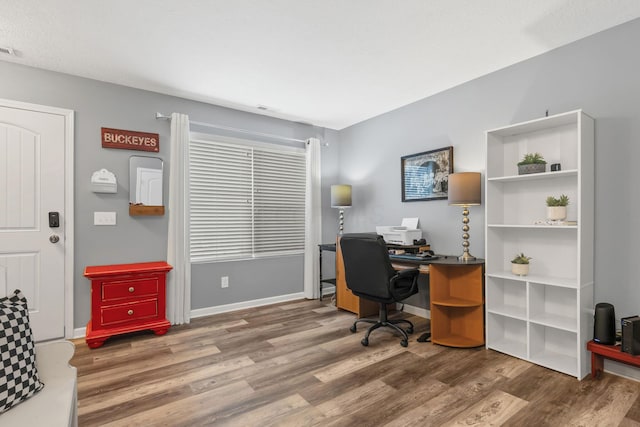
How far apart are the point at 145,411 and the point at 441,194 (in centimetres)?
323

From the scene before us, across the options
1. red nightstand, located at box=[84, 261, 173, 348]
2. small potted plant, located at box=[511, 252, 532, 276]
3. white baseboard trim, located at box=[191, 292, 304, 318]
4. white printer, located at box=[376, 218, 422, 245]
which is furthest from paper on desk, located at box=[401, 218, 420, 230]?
red nightstand, located at box=[84, 261, 173, 348]

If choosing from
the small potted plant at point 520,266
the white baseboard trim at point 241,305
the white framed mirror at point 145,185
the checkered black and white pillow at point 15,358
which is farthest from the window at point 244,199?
the small potted plant at point 520,266

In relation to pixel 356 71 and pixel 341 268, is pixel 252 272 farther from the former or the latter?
pixel 356 71

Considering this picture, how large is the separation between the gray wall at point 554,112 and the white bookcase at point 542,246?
5.0 inches

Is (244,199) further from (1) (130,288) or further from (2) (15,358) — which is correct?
(2) (15,358)

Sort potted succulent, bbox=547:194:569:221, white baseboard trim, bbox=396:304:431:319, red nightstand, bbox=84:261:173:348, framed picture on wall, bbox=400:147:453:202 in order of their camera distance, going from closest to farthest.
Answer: potted succulent, bbox=547:194:569:221 → red nightstand, bbox=84:261:173:348 → framed picture on wall, bbox=400:147:453:202 → white baseboard trim, bbox=396:304:431:319

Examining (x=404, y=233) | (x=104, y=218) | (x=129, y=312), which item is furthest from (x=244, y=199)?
(x=404, y=233)

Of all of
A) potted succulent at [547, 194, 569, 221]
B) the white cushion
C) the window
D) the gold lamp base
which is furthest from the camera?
the window

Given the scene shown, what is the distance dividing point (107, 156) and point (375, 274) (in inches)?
116

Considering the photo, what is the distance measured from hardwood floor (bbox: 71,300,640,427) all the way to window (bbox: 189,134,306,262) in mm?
1267

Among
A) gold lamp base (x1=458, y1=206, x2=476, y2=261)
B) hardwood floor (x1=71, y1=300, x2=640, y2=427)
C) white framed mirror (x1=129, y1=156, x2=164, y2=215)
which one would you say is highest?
white framed mirror (x1=129, y1=156, x2=164, y2=215)

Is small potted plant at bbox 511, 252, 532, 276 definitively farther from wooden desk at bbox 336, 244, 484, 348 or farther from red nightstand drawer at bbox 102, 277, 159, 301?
red nightstand drawer at bbox 102, 277, 159, 301

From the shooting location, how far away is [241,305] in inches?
164

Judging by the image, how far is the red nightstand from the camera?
2.99 m
